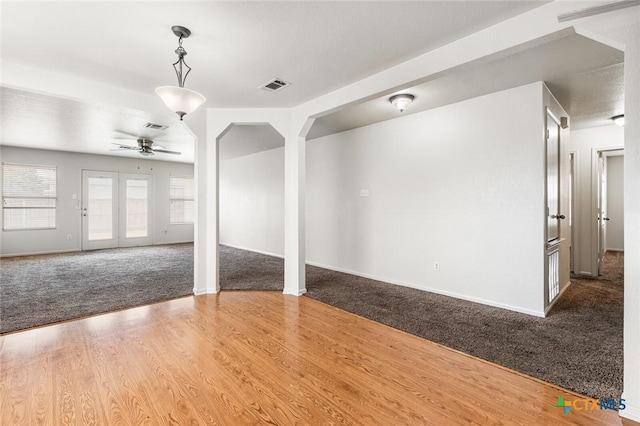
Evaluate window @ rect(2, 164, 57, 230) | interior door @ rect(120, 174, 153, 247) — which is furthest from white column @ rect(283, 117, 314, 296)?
window @ rect(2, 164, 57, 230)

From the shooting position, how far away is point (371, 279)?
4.95 meters

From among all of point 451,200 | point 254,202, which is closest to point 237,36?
point 451,200

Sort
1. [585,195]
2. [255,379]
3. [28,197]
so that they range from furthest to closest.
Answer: [28,197] < [585,195] < [255,379]

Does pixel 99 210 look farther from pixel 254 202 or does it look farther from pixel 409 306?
pixel 409 306

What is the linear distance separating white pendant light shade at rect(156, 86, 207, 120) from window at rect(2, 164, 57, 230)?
7309mm

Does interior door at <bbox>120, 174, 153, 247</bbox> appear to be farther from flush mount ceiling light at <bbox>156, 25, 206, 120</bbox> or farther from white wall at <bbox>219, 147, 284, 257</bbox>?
flush mount ceiling light at <bbox>156, 25, 206, 120</bbox>

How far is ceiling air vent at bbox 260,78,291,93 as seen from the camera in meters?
3.33

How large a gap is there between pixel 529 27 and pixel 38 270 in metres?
7.92

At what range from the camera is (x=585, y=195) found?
5.21 metres

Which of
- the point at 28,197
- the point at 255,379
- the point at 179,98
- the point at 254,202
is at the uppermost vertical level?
the point at 179,98

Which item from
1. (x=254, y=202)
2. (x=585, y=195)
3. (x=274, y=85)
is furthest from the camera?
(x=254, y=202)

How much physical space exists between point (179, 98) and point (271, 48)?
36.1 inches

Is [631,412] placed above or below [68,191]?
below

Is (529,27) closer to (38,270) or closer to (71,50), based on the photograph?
(71,50)
